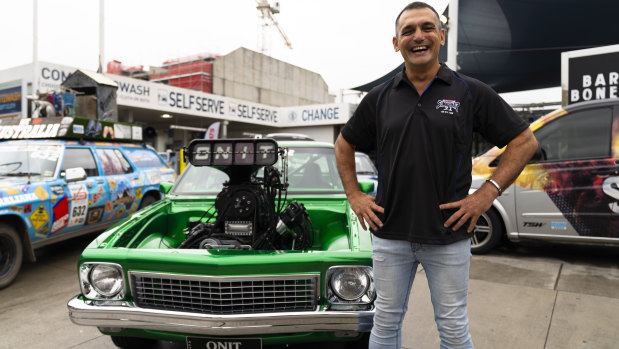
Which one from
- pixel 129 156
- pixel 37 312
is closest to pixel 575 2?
pixel 129 156

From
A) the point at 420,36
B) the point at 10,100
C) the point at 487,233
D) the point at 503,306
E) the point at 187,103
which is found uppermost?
the point at 187,103

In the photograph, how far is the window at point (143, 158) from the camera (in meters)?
7.00

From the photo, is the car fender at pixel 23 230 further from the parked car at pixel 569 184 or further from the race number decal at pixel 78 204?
the parked car at pixel 569 184

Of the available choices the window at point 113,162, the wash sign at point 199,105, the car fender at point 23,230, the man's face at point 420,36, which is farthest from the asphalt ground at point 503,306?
the wash sign at point 199,105

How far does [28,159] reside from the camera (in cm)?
487

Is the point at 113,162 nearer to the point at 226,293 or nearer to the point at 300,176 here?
the point at 300,176

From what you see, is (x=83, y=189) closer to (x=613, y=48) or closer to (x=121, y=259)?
(x=121, y=259)

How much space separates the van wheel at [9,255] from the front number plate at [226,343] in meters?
3.43

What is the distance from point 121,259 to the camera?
7.67ft

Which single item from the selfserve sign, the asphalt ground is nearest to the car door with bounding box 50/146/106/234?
the asphalt ground

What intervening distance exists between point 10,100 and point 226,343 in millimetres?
16391

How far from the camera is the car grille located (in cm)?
223

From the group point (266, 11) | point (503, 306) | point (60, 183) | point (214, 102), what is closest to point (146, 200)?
point (60, 183)

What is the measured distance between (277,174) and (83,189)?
3616 millimetres
